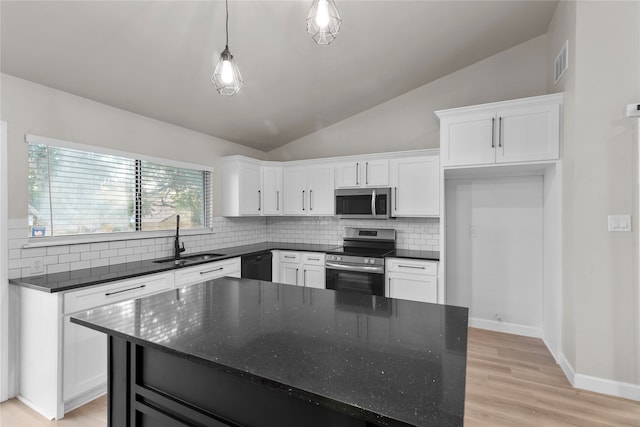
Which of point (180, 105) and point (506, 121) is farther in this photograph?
point (180, 105)

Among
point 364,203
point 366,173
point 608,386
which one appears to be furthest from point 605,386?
point 366,173

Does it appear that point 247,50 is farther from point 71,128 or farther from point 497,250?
point 497,250

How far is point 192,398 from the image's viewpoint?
127cm

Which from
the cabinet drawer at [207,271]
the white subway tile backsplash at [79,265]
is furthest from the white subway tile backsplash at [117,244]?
the cabinet drawer at [207,271]

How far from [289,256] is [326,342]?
3.20 m

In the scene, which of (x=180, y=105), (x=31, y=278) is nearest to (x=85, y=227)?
(x=31, y=278)

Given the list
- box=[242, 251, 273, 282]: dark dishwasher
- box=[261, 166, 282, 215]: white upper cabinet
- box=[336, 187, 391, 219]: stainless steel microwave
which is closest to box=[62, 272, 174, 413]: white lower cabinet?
box=[242, 251, 273, 282]: dark dishwasher

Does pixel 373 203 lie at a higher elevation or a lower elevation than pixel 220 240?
higher

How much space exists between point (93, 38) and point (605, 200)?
4027 millimetres

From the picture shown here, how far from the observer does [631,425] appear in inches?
83.5

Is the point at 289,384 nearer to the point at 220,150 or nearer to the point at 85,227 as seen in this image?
the point at 85,227

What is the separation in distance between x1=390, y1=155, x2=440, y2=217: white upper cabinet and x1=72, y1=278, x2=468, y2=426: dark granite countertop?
2311mm

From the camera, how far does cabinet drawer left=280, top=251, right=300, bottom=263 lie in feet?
14.1

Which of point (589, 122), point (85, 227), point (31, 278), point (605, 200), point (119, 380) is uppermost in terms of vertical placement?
point (589, 122)
